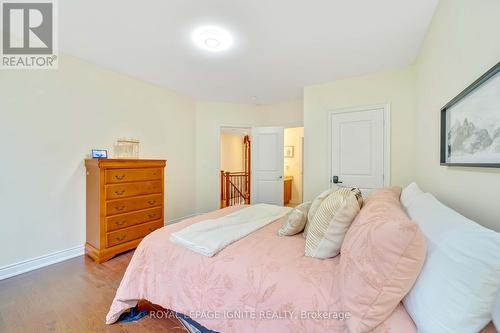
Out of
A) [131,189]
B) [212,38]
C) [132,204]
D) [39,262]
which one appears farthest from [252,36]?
[39,262]

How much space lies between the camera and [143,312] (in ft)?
5.55

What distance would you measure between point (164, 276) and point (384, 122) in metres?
3.21

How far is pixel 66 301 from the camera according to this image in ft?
6.03

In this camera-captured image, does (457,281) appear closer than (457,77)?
Yes

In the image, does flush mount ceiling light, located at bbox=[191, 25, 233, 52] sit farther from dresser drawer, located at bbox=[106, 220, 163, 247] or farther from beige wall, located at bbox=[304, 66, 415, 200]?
dresser drawer, located at bbox=[106, 220, 163, 247]

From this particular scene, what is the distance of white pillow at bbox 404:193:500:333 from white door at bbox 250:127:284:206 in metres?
3.59

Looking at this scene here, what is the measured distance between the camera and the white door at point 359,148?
3.06 m

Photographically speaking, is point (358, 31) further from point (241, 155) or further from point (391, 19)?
point (241, 155)

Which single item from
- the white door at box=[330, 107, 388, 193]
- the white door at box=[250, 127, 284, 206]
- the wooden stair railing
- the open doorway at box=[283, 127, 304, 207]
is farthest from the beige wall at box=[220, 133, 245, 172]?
the white door at box=[330, 107, 388, 193]

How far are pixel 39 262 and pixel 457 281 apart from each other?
11.7 feet

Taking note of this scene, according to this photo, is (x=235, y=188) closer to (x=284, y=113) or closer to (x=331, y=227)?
(x=284, y=113)

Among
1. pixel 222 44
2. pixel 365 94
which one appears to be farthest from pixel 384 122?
pixel 222 44

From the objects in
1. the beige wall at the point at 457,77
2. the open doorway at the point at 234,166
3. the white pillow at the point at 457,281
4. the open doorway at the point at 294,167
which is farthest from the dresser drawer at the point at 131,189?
the open doorway at the point at 294,167

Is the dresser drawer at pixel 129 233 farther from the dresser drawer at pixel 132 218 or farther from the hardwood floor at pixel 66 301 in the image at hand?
the hardwood floor at pixel 66 301
